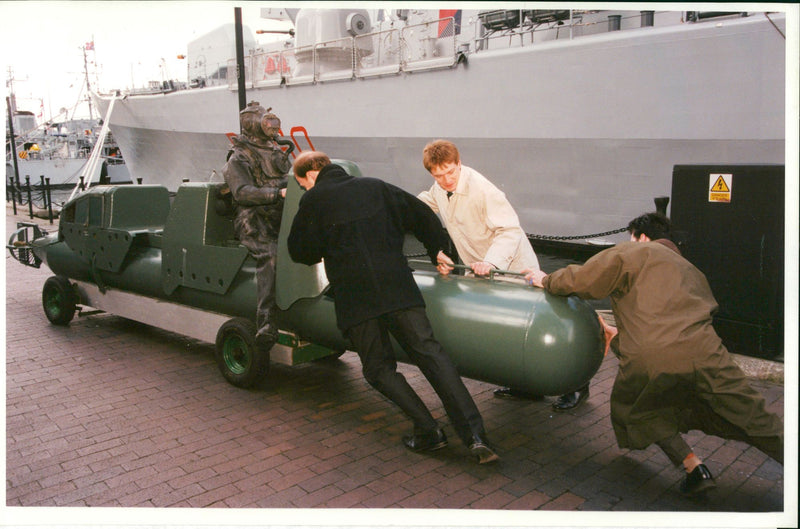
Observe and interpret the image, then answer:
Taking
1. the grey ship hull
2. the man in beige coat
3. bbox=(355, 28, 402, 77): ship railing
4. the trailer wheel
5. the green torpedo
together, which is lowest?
the trailer wheel

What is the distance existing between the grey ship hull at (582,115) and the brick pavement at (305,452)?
4.69 m

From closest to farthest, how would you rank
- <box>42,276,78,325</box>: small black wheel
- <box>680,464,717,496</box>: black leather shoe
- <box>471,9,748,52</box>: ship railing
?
<box>680,464,717,496</box>: black leather shoe → <box>42,276,78,325</box>: small black wheel → <box>471,9,748,52</box>: ship railing

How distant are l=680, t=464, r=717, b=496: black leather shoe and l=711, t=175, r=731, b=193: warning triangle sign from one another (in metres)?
2.60

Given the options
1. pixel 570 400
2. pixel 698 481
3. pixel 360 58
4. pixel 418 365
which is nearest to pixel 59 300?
pixel 418 365

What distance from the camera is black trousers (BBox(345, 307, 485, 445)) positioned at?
354cm

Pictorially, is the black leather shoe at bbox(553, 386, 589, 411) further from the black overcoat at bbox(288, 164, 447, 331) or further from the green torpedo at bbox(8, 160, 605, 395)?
the black overcoat at bbox(288, 164, 447, 331)

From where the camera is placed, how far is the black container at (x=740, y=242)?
485 cm

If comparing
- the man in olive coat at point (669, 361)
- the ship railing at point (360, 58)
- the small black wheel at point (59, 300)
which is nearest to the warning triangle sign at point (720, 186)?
the man in olive coat at point (669, 361)

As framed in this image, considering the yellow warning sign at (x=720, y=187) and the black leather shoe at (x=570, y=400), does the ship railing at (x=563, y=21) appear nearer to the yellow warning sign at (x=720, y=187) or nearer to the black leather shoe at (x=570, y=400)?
the yellow warning sign at (x=720, y=187)

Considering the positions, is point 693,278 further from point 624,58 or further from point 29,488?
point 624,58

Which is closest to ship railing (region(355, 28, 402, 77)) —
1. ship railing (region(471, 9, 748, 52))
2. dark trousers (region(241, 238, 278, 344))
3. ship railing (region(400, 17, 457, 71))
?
ship railing (region(400, 17, 457, 71))

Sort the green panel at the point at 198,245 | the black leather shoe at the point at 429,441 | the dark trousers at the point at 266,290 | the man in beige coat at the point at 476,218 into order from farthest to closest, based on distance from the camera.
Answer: the green panel at the point at 198,245 < the dark trousers at the point at 266,290 < the man in beige coat at the point at 476,218 < the black leather shoe at the point at 429,441

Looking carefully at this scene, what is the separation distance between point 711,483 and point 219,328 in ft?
11.3

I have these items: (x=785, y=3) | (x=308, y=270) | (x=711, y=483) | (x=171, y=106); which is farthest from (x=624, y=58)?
(x=171, y=106)
